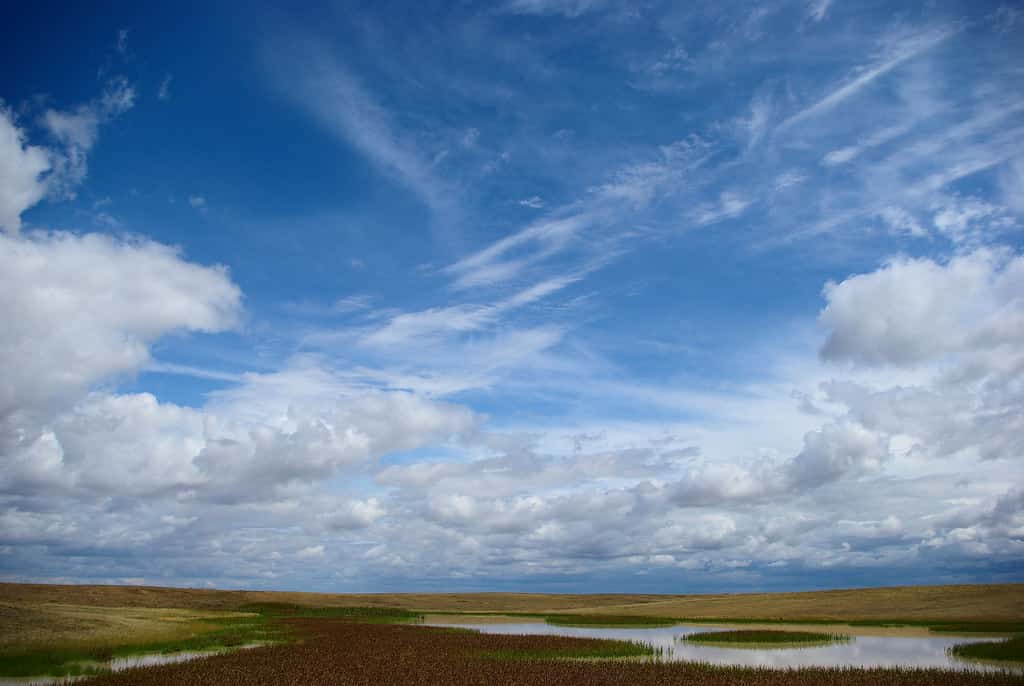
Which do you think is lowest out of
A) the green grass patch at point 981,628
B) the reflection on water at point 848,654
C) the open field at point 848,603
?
the open field at point 848,603

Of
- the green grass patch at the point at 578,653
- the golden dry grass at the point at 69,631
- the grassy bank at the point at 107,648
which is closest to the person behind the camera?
the grassy bank at the point at 107,648

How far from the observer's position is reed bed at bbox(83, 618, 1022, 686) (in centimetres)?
2872

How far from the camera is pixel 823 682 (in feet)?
92.9

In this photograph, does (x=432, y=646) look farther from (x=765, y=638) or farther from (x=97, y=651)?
(x=765, y=638)

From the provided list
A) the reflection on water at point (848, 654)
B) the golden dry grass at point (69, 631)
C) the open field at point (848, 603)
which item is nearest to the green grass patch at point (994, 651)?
the reflection on water at point (848, 654)

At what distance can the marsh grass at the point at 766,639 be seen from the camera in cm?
4897

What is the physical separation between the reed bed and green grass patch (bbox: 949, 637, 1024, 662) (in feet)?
29.9

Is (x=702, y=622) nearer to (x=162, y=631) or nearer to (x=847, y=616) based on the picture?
(x=847, y=616)

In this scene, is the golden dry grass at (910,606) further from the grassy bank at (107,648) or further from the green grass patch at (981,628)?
the grassy bank at (107,648)

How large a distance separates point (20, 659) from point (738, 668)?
3748cm

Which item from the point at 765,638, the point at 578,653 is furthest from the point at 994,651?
the point at 578,653

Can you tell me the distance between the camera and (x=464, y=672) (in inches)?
1271

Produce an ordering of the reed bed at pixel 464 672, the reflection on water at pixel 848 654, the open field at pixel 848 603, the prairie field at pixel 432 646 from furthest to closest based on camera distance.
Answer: the open field at pixel 848 603 < the reflection on water at pixel 848 654 < the prairie field at pixel 432 646 < the reed bed at pixel 464 672

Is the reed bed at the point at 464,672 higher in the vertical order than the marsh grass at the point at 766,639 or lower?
higher
